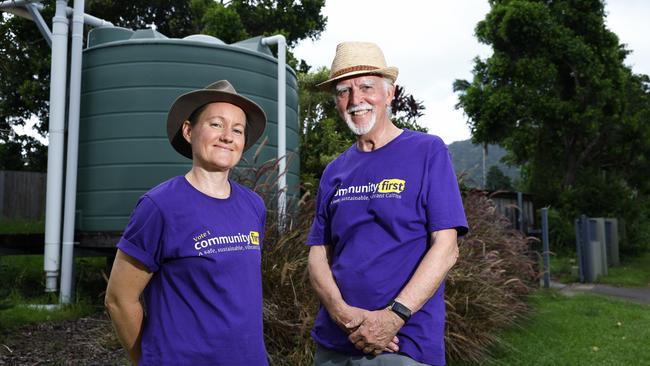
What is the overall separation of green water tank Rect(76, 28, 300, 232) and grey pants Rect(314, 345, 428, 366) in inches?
161

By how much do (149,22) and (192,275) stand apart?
18728 millimetres

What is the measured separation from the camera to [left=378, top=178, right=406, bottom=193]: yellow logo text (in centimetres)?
212

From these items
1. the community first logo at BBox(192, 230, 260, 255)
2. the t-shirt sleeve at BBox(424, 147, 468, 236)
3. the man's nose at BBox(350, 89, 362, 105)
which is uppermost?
the man's nose at BBox(350, 89, 362, 105)

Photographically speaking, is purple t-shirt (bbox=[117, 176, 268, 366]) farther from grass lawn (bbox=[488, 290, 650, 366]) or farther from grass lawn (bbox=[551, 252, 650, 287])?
grass lawn (bbox=[551, 252, 650, 287])

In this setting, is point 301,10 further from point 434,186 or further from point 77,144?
point 434,186

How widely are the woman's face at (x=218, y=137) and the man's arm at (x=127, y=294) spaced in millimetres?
384

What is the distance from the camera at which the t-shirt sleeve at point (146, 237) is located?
1744 mm

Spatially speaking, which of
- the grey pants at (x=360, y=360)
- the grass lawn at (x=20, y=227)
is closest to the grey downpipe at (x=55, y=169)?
the grey pants at (x=360, y=360)

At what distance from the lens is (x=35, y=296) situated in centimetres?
659

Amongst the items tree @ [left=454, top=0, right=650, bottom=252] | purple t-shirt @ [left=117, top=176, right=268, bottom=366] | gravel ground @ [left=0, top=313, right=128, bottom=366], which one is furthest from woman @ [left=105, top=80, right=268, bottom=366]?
tree @ [left=454, top=0, right=650, bottom=252]

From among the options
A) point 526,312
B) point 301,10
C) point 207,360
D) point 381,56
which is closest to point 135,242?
point 207,360

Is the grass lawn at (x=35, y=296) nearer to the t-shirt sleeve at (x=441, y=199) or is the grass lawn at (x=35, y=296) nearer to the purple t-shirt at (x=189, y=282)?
the purple t-shirt at (x=189, y=282)

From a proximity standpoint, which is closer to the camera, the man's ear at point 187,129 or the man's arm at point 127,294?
the man's arm at point 127,294

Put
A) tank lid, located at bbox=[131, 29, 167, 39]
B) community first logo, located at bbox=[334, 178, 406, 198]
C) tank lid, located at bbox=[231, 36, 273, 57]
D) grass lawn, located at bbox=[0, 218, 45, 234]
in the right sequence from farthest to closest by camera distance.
→ grass lawn, located at bbox=[0, 218, 45, 234], tank lid, located at bbox=[231, 36, 273, 57], tank lid, located at bbox=[131, 29, 167, 39], community first logo, located at bbox=[334, 178, 406, 198]
